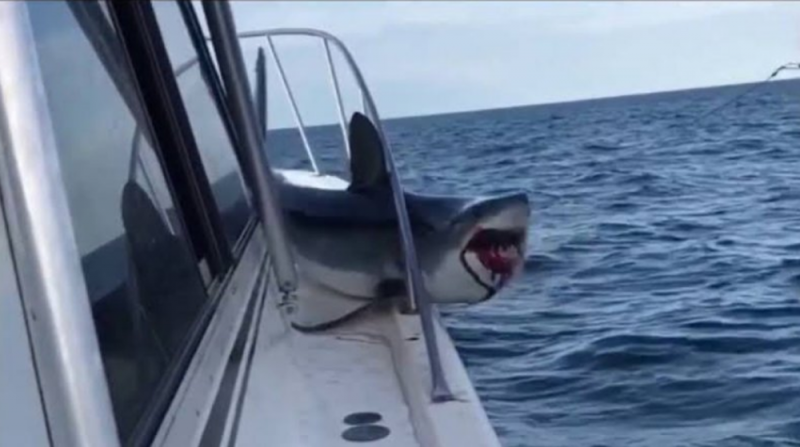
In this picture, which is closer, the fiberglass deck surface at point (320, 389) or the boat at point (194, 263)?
the boat at point (194, 263)

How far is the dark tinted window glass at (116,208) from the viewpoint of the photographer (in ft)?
5.37

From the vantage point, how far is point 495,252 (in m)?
3.66

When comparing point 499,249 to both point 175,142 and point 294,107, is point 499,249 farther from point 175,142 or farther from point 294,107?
point 294,107

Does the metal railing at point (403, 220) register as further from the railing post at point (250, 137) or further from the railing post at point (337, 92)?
the railing post at point (250, 137)

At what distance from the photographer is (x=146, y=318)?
1.94 meters

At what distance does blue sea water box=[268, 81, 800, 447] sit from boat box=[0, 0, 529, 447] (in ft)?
3.26

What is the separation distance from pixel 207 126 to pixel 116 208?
1.63 meters

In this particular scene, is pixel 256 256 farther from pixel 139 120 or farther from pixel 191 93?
pixel 139 120

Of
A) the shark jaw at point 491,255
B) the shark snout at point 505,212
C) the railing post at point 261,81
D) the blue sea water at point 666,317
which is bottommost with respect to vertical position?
the blue sea water at point 666,317

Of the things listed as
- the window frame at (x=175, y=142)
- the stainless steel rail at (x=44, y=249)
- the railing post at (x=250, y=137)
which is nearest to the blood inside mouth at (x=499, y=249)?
the railing post at (x=250, y=137)

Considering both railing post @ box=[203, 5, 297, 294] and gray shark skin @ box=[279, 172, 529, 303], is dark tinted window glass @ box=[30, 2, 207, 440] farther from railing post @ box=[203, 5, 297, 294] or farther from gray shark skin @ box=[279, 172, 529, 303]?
gray shark skin @ box=[279, 172, 529, 303]

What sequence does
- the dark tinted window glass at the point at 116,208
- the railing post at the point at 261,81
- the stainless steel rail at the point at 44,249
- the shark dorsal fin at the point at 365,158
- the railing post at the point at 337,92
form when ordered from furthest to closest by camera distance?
the railing post at the point at 261,81, the railing post at the point at 337,92, the shark dorsal fin at the point at 365,158, the dark tinted window glass at the point at 116,208, the stainless steel rail at the point at 44,249

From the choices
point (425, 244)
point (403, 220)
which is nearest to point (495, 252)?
point (425, 244)

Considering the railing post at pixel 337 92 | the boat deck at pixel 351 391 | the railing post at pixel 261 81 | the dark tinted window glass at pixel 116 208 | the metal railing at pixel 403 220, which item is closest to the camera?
the dark tinted window glass at pixel 116 208
